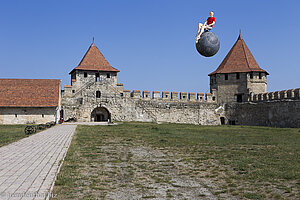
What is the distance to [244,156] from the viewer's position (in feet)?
27.6

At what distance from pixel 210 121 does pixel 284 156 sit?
28.2 metres

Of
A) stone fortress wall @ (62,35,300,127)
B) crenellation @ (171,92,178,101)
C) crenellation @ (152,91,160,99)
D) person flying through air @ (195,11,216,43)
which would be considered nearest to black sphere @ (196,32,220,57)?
person flying through air @ (195,11,216,43)

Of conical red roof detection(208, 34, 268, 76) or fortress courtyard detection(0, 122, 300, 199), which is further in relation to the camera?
conical red roof detection(208, 34, 268, 76)

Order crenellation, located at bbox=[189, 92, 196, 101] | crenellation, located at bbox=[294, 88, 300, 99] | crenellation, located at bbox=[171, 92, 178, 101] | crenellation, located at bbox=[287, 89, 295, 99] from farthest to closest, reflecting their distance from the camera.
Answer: crenellation, located at bbox=[189, 92, 196, 101] → crenellation, located at bbox=[171, 92, 178, 101] → crenellation, located at bbox=[287, 89, 295, 99] → crenellation, located at bbox=[294, 88, 300, 99]

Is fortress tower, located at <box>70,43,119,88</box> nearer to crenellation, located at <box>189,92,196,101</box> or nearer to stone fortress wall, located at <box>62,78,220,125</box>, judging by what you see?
stone fortress wall, located at <box>62,78,220,125</box>

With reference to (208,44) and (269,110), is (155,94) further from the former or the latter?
(208,44)

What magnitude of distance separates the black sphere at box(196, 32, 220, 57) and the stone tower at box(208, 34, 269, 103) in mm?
27153

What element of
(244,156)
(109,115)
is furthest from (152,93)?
(244,156)

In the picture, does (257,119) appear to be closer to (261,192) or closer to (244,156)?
(244,156)

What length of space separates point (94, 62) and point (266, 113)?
1981 centimetres

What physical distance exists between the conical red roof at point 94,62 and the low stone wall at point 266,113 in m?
15.0

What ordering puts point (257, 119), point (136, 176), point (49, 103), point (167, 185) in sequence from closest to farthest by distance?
point (167, 185) < point (136, 176) < point (49, 103) < point (257, 119)

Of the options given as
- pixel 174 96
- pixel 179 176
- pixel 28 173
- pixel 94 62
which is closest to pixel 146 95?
pixel 174 96

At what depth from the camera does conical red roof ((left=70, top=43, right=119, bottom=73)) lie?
3384 cm
